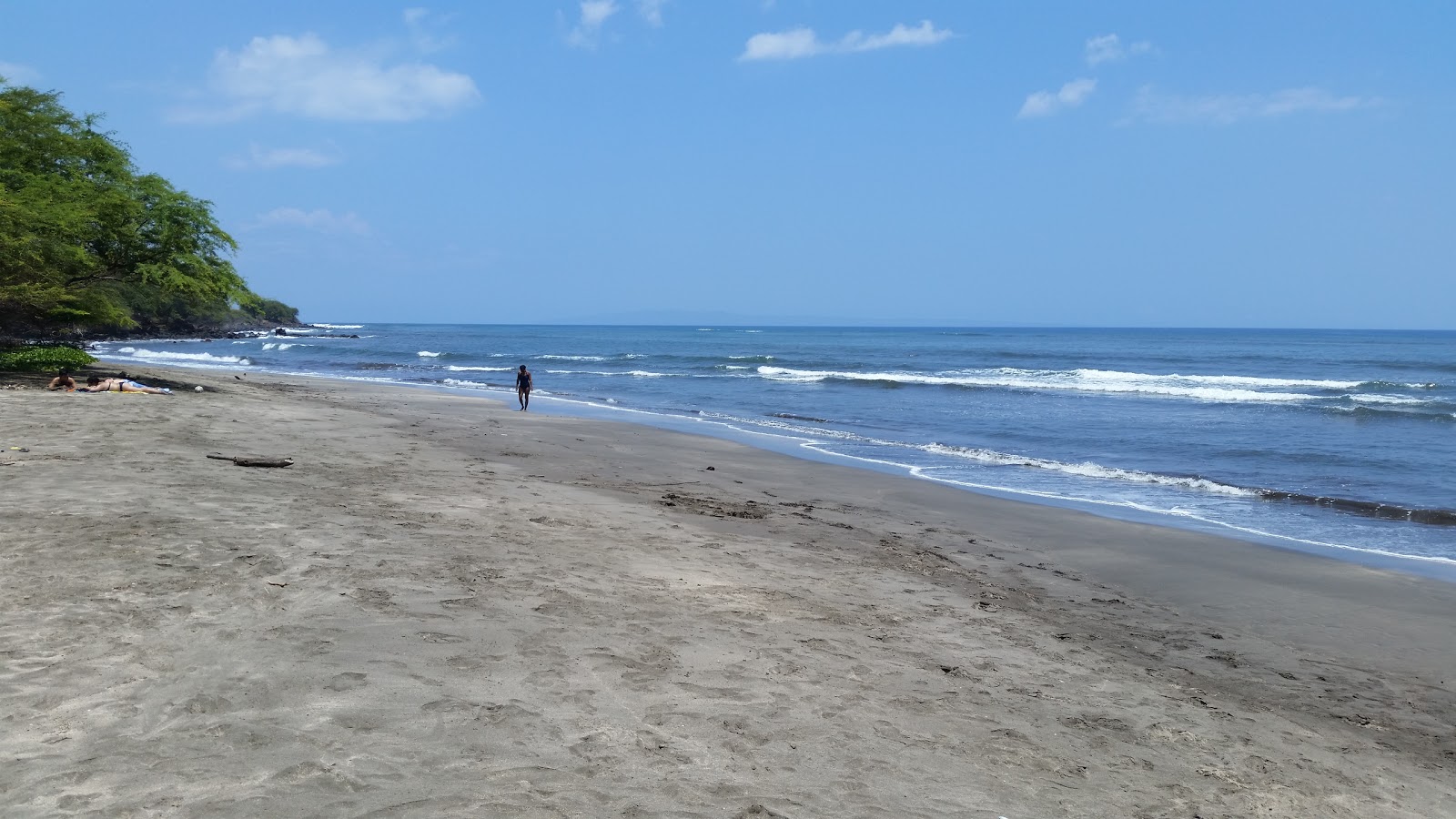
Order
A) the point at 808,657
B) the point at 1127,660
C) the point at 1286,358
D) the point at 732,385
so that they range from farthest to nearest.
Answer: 1. the point at 1286,358
2. the point at 732,385
3. the point at 1127,660
4. the point at 808,657

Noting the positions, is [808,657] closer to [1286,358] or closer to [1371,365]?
[1371,365]

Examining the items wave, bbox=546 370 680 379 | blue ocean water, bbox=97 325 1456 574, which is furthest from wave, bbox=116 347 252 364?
wave, bbox=546 370 680 379

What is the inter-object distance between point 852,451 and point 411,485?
10810mm

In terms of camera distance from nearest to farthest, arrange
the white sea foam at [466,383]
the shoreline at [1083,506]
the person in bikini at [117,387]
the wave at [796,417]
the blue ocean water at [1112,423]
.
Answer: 1. the shoreline at [1083,506]
2. the blue ocean water at [1112,423]
3. the person in bikini at [117,387]
4. the wave at [796,417]
5. the white sea foam at [466,383]

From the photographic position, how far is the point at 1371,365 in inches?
2286

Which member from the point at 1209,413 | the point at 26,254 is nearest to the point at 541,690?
the point at 26,254

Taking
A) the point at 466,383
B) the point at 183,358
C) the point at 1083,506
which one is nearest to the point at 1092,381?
the point at 466,383

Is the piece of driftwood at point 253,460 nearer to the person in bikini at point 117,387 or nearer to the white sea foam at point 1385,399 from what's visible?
the person in bikini at point 117,387

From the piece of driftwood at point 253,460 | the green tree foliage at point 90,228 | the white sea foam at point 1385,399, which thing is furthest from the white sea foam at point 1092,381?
the piece of driftwood at point 253,460

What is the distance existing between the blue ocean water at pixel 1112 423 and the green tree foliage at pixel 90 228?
10.5 m

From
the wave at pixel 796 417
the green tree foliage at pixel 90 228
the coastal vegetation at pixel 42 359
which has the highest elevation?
the green tree foliage at pixel 90 228

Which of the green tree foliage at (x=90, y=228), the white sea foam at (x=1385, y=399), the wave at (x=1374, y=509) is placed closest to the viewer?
the wave at (x=1374, y=509)

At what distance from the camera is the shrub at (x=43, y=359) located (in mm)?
21953

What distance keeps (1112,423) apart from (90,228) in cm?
2713
